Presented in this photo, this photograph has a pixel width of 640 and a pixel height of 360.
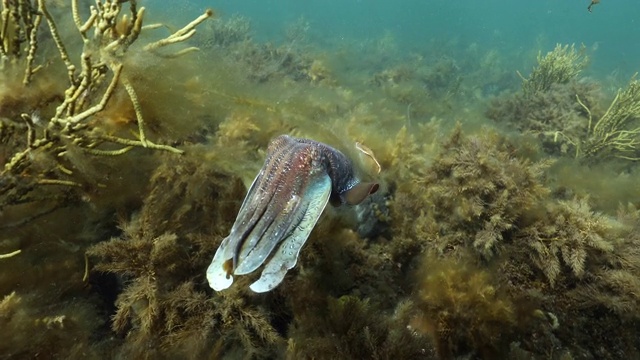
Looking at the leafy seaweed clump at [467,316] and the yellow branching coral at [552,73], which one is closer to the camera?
the leafy seaweed clump at [467,316]

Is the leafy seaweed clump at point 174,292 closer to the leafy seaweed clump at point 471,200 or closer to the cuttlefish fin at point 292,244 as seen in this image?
the cuttlefish fin at point 292,244

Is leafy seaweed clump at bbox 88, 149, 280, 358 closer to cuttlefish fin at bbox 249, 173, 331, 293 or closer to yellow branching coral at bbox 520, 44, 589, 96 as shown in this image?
cuttlefish fin at bbox 249, 173, 331, 293

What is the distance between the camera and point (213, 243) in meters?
3.09

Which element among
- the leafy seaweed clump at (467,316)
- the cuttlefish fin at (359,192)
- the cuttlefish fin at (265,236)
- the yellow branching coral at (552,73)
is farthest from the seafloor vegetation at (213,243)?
the yellow branching coral at (552,73)

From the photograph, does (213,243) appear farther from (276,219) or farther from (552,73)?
(552,73)

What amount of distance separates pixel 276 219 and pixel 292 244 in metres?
0.17

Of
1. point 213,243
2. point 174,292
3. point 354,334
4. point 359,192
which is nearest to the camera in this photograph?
point 359,192

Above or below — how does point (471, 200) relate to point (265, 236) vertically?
below

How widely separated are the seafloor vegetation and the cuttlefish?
88 centimetres

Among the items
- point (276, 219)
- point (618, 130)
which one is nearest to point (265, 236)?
point (276, 219)

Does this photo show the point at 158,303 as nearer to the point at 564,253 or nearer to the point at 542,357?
the point at 542,357

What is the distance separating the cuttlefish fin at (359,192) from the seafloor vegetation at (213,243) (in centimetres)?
83

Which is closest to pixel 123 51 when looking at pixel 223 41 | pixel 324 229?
pixel 324 229

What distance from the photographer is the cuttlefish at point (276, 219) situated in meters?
1.98
